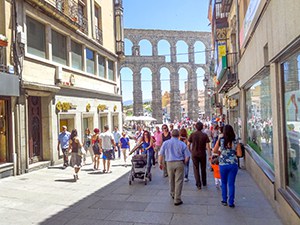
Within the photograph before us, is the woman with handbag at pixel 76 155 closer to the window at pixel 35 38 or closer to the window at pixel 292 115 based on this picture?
the window at pixel 35 38

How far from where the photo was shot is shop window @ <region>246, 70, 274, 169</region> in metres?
6.81

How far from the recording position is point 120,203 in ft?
21.1

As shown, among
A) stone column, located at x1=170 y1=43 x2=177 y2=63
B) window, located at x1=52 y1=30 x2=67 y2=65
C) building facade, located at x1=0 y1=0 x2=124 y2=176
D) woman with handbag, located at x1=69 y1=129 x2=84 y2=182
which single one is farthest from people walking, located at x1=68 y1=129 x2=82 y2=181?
stone column, located at x1=170 y1=43 x2=177 y2=63

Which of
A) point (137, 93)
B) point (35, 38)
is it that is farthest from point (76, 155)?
point (137, 93)

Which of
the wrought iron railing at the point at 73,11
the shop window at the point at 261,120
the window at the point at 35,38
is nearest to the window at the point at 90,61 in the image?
the wrought iron railing at the point at 73,11

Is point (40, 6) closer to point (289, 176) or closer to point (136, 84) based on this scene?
point (289, 176)

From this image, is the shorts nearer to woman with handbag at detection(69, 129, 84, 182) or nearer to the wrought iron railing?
woman with handbag at detection(69, 129, 84, 182)

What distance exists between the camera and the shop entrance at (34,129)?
1136 centimetres

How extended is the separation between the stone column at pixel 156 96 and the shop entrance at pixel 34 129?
48.5 metres

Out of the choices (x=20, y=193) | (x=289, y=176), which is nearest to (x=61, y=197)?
(x=20, y=193)

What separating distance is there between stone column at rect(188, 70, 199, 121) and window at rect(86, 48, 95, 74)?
4653 centimetres

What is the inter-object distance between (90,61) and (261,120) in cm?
1182

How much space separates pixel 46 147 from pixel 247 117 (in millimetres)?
8307

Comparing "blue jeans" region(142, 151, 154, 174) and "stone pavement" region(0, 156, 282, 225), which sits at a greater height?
"blue jeans" region(142, 151, 154, 174)
